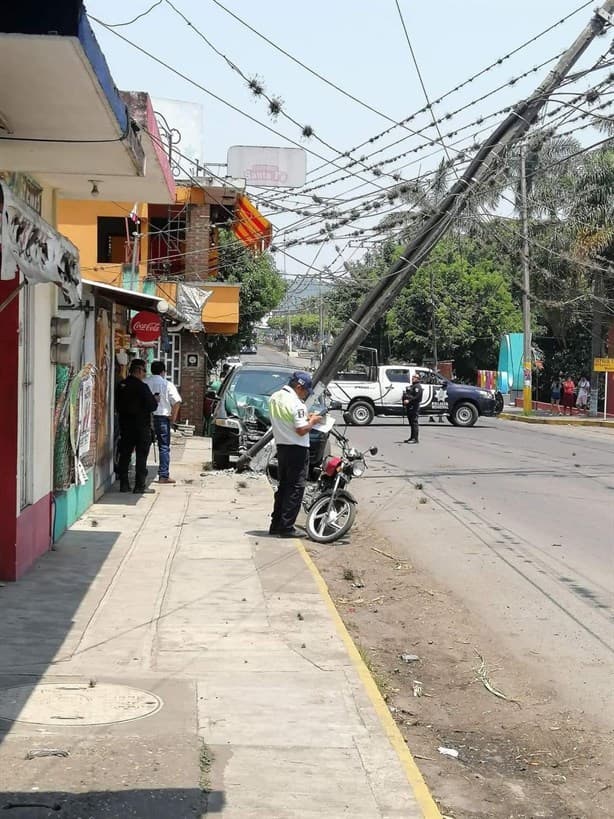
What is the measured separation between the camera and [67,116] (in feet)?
23.6

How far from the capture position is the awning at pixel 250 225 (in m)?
30.1

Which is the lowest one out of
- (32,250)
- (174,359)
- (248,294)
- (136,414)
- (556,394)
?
(556,394)

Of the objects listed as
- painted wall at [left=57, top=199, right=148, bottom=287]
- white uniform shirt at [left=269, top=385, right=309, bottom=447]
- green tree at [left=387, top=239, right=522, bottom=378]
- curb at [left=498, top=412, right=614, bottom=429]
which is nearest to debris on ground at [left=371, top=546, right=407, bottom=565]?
white uniform shirt at [left=269, top=385, right=309, bottom=447]

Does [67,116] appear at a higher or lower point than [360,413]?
higher

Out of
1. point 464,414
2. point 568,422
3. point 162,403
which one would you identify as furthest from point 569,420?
point 162,403

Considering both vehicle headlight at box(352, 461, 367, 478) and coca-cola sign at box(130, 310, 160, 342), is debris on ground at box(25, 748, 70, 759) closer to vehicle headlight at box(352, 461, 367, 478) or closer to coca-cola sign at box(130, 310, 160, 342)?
vehicle headlight at box(352, 461, 367, 478)

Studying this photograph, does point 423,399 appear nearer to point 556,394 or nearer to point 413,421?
point 413,421

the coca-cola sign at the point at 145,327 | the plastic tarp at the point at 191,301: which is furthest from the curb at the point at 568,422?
the coca-cola sign at the point at 145,327

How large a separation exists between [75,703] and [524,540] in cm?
695

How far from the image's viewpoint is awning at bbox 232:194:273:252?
30109 millimetres

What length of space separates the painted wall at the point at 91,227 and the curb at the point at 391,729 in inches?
842

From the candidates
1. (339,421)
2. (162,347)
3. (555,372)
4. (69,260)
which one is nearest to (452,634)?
(69,260)

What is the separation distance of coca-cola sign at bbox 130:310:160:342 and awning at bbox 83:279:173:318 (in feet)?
10.5

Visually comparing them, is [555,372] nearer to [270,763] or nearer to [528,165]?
[528,165]
